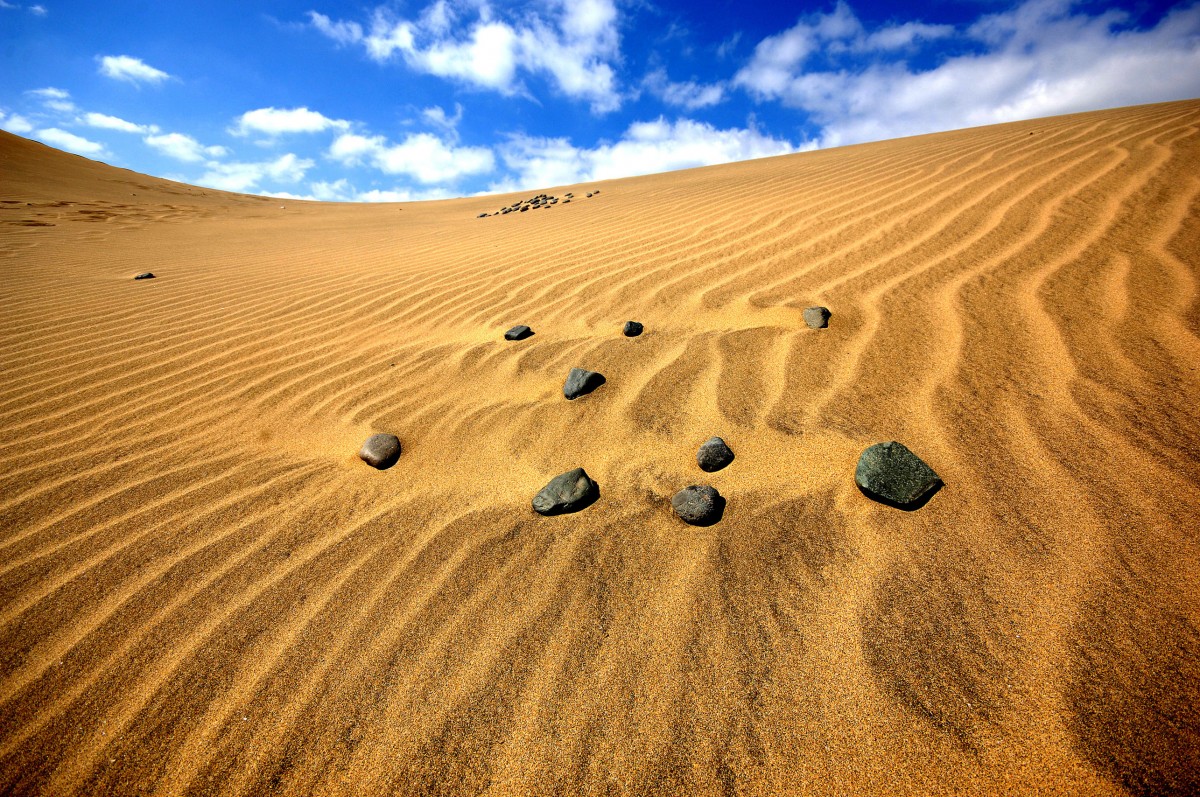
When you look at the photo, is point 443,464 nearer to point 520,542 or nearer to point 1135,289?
point 520,542

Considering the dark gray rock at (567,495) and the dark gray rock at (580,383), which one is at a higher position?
the dark gray rock at (580,383)

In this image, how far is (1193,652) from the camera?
917 mm

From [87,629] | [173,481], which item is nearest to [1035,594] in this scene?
[87,629]

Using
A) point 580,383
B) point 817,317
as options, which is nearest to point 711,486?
point 580,383

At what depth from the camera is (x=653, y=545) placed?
135cm

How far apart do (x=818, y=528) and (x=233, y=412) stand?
98.4 inches

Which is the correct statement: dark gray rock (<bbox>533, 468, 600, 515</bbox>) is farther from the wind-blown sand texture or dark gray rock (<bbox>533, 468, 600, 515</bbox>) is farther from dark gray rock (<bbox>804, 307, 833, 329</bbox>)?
dark gray rock (<bbox>804, 307, 833, 329</bbox>)

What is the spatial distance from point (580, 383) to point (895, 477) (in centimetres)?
117

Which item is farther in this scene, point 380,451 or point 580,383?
point 580,383

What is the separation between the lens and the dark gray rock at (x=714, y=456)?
1.56m

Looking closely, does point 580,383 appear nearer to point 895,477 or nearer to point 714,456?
point 714,456

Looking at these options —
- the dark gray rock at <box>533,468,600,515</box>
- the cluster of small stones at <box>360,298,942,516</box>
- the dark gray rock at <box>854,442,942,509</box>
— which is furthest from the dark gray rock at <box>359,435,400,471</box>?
the dark gray rock at <box>854,442,942,509</box>

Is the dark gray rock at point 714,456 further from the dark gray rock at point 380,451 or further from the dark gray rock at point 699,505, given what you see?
the dark gray rock at point 380,451

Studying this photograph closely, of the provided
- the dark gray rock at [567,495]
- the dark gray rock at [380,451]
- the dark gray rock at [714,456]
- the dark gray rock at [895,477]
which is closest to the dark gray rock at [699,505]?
the dark gray rock at [714,456]
